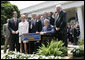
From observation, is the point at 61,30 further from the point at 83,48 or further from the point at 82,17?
the point at 82,17

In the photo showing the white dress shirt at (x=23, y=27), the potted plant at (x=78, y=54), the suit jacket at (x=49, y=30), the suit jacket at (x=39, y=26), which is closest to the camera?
the potted plant at (x=78, y=54)

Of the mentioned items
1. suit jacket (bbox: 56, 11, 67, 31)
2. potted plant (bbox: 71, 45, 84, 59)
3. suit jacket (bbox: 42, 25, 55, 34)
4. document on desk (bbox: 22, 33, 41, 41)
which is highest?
suit jacket (bbox: 56, 11, 67, 31)

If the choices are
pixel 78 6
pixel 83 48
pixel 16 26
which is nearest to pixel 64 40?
pixel 83 48

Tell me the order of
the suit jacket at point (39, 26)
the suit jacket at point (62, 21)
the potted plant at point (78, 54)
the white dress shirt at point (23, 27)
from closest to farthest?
the potted plant at point (78, 54) < the suit jacket at point (62, 21) < the white dress shirt at point (23, 27) < the suit jacket at point (39, 26)

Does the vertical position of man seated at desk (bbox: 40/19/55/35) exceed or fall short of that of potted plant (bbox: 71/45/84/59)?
it exceeds it

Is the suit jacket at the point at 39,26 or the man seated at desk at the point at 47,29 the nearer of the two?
the man seated at desk at the point at 47,29

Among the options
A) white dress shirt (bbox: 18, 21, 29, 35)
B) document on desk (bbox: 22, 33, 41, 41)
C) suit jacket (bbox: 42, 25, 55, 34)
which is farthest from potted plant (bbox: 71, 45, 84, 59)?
white dress shirt (bbox: 18, 21, 29, 35)

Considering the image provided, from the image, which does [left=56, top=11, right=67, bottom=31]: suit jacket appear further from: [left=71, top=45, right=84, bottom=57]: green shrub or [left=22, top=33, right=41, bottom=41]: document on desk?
[left=71, top=45, right=84, bottom=57]: green shrub

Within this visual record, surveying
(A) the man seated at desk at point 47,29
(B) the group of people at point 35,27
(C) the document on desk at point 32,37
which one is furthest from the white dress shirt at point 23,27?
(A) the man seated at desk at point 47,29

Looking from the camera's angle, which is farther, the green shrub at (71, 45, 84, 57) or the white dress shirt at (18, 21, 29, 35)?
the white dress shirt at (18, 21, 29, 35)

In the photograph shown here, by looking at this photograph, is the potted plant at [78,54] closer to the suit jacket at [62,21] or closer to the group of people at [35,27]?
the group of people at [35,27]

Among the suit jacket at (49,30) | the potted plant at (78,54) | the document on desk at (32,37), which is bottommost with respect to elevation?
the potted plant at (78,54)

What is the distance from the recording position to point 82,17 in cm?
1711

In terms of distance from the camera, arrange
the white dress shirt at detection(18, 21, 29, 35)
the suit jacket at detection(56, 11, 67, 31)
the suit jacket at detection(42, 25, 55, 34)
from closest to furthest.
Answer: the suit jacket at detection(56, 11, 67, 31) < the suit jacket at detection(42, 25, 55, 34) < the white dress shirt at detection(18, 21, 29, 35)
